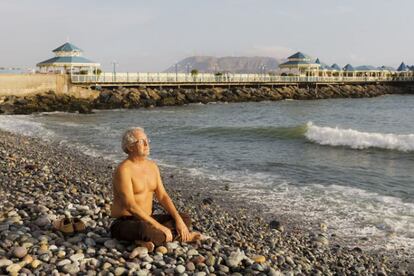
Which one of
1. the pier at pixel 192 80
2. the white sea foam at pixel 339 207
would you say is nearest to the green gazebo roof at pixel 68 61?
the pier at pixel 192 80

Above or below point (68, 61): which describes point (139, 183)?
below

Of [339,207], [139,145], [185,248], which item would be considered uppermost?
[139,145]

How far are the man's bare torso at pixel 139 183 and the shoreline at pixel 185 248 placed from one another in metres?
0.43

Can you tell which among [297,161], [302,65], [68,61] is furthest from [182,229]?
[302,65]

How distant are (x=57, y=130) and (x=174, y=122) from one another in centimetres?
820

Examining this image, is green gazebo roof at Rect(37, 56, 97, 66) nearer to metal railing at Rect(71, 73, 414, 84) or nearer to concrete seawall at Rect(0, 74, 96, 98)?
metal railing at Rect(71, 73, 414, 84)

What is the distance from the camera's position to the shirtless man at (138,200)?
475cm

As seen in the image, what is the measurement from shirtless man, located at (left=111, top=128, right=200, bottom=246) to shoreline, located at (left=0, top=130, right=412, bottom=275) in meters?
0.20

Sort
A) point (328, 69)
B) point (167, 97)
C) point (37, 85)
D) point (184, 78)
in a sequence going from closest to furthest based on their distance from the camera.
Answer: point (37, 85) → point (167, 97) → point (184, 78) → point (328, 69)

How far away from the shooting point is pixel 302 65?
64.5m

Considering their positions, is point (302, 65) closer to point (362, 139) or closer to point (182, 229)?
point (362, 139)

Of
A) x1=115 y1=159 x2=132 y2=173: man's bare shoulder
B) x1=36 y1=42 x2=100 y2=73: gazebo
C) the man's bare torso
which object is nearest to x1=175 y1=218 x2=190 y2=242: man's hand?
the man's bare torso

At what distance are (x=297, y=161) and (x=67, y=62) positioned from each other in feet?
108

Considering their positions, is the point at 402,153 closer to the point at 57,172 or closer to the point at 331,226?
the point at 331,226
